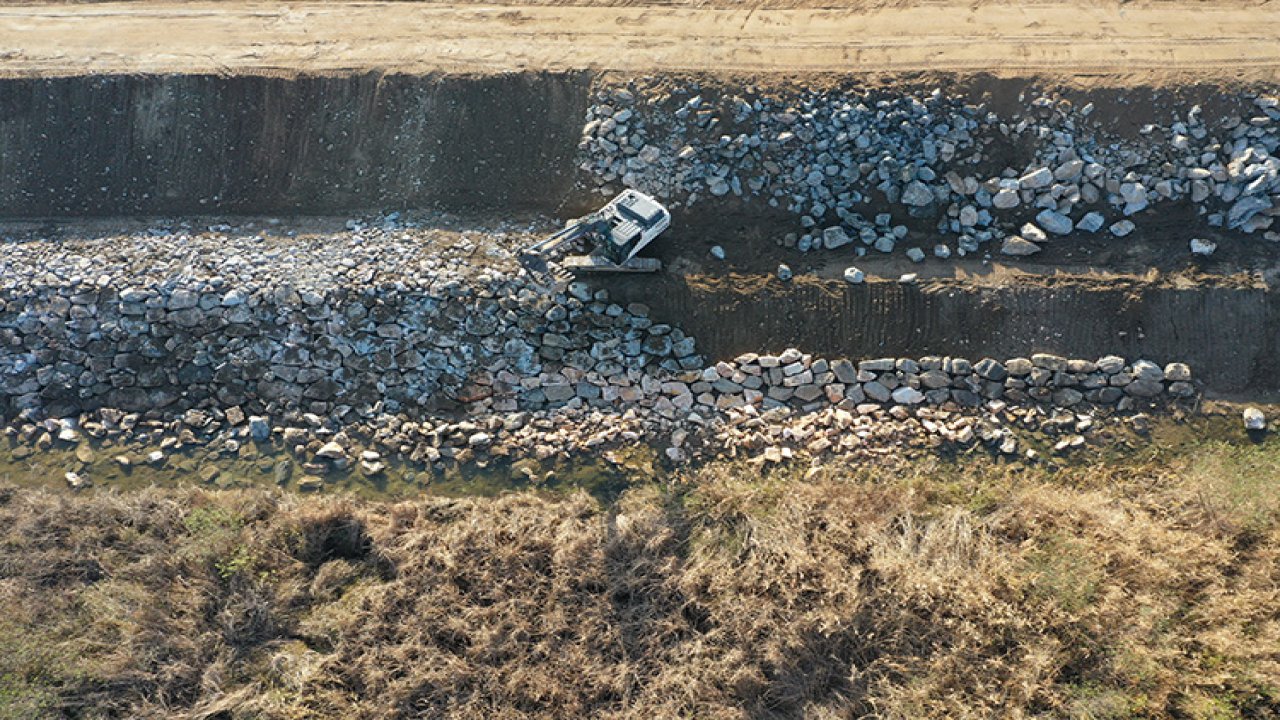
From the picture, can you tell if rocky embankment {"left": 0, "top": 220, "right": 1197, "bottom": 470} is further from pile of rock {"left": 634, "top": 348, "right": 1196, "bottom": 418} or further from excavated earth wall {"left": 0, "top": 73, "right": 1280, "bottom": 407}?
excavated earth wall {"left": 0, "top": 73, "right": 1280, "bottom": 407}

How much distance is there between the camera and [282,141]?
13.9 metres

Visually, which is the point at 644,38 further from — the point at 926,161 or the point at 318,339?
the point at 318,339

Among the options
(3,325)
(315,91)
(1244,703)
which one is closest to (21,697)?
(3,325)

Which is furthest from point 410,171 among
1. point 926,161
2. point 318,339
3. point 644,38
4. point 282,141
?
point 926,161

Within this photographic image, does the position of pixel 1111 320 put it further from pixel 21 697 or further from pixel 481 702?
pixel 21 697

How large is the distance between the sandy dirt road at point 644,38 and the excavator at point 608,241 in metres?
3.17

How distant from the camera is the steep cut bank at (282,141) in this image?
13523 mm

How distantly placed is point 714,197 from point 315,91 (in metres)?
7.77

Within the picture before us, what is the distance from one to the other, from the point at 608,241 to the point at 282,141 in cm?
Answer: 686

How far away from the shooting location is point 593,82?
13.4 m

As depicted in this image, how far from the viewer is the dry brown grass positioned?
366 inches

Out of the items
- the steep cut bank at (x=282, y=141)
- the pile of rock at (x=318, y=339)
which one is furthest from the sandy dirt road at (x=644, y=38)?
the pile of rock at (x=318, y=339)

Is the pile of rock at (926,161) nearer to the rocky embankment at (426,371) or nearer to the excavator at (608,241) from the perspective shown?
the excavator at (608,241)

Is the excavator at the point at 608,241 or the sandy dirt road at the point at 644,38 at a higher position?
the sandy dirt road at the point at 644,38
